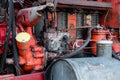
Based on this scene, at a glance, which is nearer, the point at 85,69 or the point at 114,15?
the point at 85,69

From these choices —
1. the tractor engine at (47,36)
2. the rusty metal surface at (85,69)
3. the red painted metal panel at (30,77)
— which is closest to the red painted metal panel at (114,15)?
the tractor engine at (47,36)

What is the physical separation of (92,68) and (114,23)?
1447mm

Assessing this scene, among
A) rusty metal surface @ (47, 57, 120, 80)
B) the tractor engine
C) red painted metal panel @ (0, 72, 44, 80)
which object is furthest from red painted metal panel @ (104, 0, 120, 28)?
red painted metal panel @ (0, 72, 44, 80)

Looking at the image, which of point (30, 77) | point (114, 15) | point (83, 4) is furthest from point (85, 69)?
point (114, 15)

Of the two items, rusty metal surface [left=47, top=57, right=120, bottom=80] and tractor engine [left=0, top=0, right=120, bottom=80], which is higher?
tractor engine [left=0, top=0, right=120, bottom=80]

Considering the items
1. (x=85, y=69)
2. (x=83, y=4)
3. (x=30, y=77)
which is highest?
(x=83, y=4)

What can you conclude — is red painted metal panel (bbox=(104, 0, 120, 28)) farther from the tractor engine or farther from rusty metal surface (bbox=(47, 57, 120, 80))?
rusty metal surface (bbox=(47, 57, 120, 80))

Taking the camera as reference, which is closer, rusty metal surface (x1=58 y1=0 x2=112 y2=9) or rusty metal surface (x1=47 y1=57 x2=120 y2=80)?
rusty metal surface (x1=47 y1=57 x2=120 y2=80)

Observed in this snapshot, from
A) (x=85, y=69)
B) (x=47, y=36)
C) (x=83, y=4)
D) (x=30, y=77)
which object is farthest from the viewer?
(x=83, y=4)

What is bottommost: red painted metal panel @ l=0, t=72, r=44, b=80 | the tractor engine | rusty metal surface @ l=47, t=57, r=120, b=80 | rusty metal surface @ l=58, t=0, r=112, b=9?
red painted metal panel @ l=0, t=72, r=44, b=80

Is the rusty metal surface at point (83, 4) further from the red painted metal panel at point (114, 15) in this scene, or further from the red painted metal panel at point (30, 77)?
the red painted metal panel at point (30, 77)

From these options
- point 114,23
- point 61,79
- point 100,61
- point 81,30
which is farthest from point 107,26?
point 61,79

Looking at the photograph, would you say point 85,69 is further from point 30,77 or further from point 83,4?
point 83,4

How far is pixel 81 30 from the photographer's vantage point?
10.9ft
